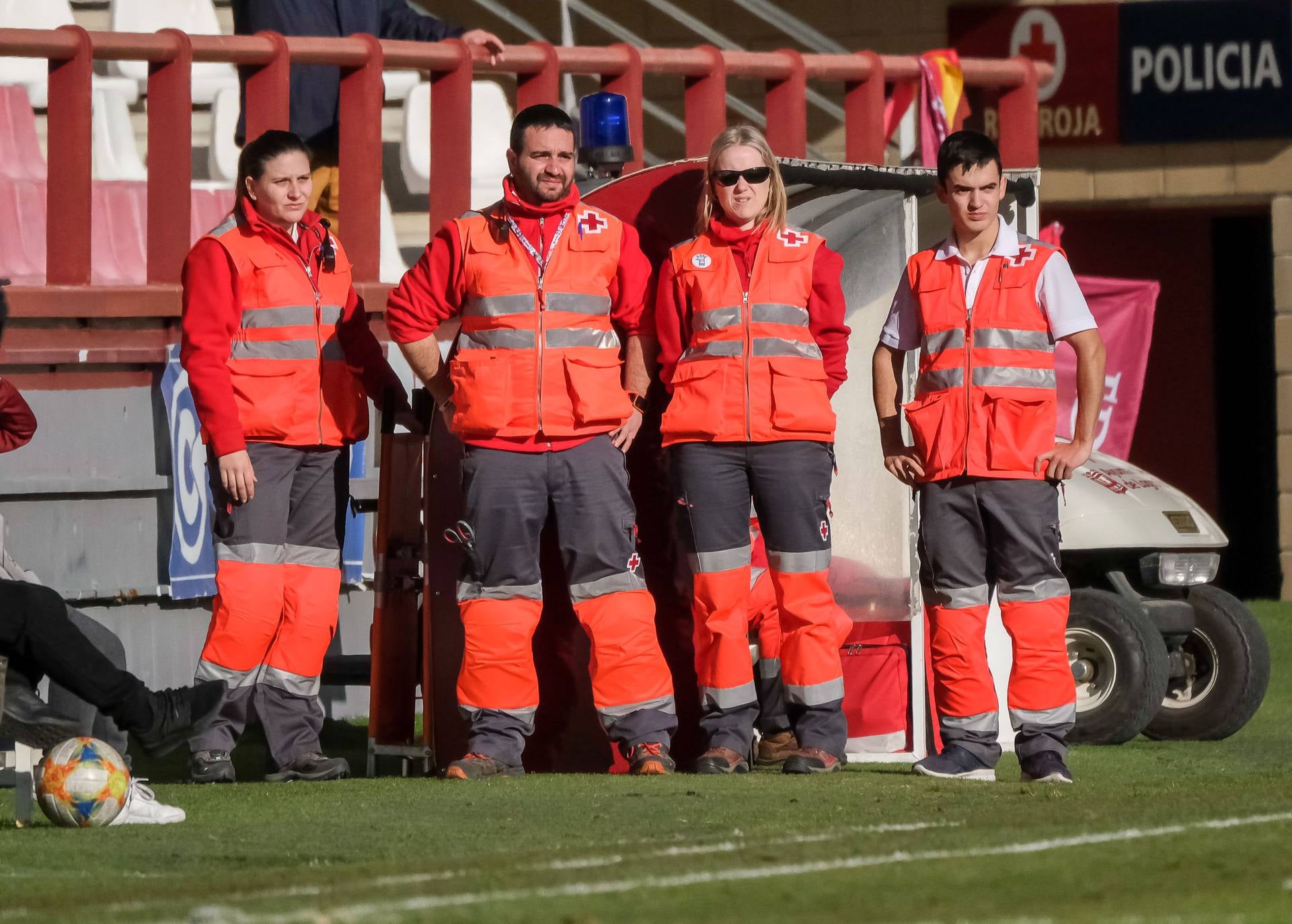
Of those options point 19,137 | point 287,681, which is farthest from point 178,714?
point 19,137

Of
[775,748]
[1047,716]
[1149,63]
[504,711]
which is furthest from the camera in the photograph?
[1149,63]

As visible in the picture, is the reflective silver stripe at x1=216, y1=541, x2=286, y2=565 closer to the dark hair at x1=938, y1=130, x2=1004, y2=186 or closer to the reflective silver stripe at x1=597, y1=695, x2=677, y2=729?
the reflective silver stripe at x1=597, y1=695, x2=677, y2=729

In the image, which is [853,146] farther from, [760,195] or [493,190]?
[760,195]

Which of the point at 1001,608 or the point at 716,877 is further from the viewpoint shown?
the point at 1001,608

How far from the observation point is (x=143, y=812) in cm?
636

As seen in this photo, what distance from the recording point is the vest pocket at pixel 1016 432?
7230mm

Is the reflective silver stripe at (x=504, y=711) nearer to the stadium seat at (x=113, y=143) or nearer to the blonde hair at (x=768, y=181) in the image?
the blonde hair at (x=768, y=181)

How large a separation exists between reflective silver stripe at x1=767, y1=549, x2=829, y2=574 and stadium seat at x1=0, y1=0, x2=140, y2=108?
633 centimetres

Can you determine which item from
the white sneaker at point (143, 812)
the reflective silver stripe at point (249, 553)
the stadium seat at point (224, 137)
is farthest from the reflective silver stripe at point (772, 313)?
the stadium seat at point (224, 137)

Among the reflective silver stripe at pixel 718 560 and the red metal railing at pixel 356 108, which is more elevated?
the red metal railing at pixel 356 108

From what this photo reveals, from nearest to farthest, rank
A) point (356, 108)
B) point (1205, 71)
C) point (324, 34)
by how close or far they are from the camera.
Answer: point (356, 108) < point (324, 34) < point (1205, 71)

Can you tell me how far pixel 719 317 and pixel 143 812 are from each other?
7.81 feet

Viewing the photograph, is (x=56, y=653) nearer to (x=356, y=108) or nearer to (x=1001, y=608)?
(x=1001, y=608)

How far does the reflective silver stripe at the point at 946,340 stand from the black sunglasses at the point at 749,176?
0.72 m
